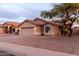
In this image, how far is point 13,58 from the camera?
30.3 ft

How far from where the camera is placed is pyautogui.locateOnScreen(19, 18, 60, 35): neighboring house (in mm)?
18153

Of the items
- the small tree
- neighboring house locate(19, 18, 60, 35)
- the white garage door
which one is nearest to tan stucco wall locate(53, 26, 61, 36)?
neighboring house locate(19, 18, 60, 35)

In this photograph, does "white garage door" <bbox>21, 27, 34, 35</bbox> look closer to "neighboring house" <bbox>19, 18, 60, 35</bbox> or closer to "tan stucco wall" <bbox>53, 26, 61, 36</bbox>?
"neighboring house" <bbox>19, 18, 60, 35</bbox>

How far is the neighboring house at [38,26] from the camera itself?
1815 centimetres

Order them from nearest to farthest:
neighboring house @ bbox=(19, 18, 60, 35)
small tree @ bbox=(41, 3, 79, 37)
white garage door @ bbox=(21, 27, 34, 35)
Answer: small tree @ bbox=(41, 3, 79, 37) → neighboring house @ bbox=(19, 18, 60, 35) → white garage door @ bbox=(21, 27, 34, 35)

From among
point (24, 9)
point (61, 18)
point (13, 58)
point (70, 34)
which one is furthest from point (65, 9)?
point (13, 58)

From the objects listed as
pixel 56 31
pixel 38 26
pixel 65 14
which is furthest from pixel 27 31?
pixel 65 14

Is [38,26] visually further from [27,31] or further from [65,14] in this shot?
[65,14]

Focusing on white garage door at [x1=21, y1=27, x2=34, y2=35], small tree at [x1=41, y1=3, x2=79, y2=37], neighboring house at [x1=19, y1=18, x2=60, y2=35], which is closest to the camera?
small tree at [x1=41, y1=3, x2=79, y2=37]

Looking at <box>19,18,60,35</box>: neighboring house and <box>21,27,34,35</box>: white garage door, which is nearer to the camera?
<box>19,18,60,35</box>: neighboring house

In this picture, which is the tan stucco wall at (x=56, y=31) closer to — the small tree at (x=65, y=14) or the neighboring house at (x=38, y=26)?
the neighboring house at (x=38, y=26)

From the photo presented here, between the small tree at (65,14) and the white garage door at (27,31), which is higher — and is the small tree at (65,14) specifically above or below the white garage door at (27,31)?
above

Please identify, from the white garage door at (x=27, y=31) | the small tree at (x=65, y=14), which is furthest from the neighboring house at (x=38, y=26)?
the small tree at (x=65, y=14)

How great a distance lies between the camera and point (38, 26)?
22.0 metres
